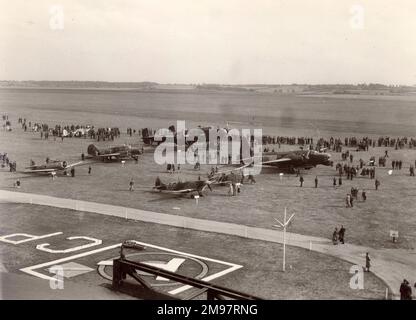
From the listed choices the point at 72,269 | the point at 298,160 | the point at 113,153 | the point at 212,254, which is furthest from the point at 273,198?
the point at 113,153

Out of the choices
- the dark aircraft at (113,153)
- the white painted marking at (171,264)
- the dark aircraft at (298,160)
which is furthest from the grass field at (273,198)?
the white painted marking at (171,264)

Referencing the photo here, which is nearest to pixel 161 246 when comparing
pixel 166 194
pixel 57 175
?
pixel 166 194

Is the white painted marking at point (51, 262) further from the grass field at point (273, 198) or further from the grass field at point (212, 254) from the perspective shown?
the grass field at point (273, 198)

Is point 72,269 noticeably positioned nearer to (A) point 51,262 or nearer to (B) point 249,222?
(A) point 51,262

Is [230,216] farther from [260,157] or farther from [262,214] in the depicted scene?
[260,157]

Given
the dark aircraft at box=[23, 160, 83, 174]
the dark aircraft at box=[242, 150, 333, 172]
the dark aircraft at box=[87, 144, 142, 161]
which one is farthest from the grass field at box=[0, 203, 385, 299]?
the dark aircraft at box=[242, 150, 333, 172]
